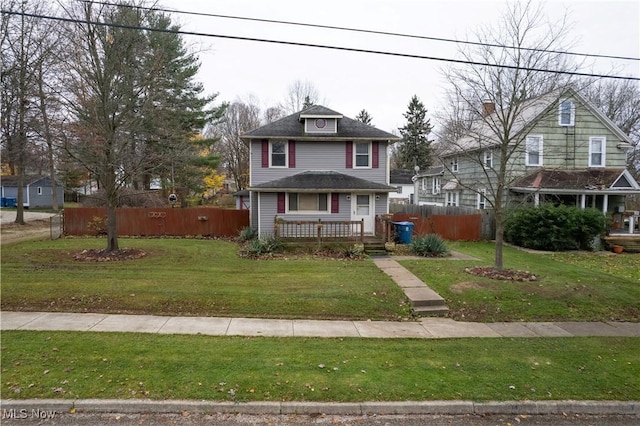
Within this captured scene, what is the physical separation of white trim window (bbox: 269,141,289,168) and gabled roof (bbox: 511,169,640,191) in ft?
39.4

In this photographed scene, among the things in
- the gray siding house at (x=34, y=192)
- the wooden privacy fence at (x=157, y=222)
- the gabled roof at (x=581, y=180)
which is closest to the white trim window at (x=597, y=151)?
the gabled roof at (x=581, y=180)

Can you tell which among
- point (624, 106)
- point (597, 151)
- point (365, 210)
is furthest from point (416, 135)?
point (365, 210)

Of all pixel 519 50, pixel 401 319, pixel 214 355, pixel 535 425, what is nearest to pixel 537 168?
pixel 519 50

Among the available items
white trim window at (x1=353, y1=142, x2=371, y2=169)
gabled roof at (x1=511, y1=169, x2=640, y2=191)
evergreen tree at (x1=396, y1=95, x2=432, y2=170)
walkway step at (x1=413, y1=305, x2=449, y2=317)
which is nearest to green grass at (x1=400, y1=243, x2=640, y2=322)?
walkway step at (x1=413, y1=305, x2=449, y2=317)

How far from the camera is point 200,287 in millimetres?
9539

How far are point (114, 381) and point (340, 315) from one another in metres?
4.69

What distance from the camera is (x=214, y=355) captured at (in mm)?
5828

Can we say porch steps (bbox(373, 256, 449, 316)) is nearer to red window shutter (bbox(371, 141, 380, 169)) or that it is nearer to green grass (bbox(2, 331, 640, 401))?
green grass (bbox(2, 331, 640, 401))

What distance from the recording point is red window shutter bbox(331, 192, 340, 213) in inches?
686

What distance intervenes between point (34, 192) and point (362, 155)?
47371 mm

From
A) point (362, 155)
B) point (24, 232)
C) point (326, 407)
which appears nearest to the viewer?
point (326, 407)

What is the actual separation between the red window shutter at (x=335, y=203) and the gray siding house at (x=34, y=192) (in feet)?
141

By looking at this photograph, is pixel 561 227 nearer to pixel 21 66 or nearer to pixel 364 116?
pixel 21 66

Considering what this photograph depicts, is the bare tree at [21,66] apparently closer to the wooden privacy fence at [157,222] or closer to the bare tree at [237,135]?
the wooden privacy fence at [157,222]
